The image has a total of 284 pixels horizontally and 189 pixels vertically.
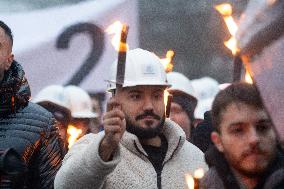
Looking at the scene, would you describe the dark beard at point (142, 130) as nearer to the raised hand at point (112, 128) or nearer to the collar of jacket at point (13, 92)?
the raised hand at point (112, 128)

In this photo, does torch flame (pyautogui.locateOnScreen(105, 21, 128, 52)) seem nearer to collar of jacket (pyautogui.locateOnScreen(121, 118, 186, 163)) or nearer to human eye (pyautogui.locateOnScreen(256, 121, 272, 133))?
human eye (pyautogui.locateOnScreen(256, 121, 272, 133))

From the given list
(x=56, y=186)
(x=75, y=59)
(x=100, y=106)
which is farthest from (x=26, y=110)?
(x=75, y=59)

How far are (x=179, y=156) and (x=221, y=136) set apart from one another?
1055 millimetres

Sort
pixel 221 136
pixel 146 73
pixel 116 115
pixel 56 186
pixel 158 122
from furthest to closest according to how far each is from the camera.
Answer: pixel 146 73 < pixel 158 122 < pixel 56 186 < pixel 116 115 < pixel 221 136

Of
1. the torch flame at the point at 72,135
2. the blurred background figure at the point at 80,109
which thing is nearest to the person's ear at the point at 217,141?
the torch flame at the point at 72,135

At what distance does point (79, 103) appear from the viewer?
6617 mm

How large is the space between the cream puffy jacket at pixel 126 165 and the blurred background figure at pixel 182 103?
157 cm

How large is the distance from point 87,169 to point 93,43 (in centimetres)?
518

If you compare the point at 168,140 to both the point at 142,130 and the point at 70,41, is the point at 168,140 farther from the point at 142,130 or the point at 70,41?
the point at 70,41

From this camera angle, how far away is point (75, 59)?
7832 mm

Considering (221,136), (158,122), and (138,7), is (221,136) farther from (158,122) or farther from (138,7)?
(138,7)

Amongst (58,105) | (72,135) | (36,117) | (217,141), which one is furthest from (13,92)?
(58,105)

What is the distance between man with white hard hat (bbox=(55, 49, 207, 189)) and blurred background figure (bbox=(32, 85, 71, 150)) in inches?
59.7

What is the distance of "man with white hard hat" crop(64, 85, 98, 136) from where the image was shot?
20.3 feet
